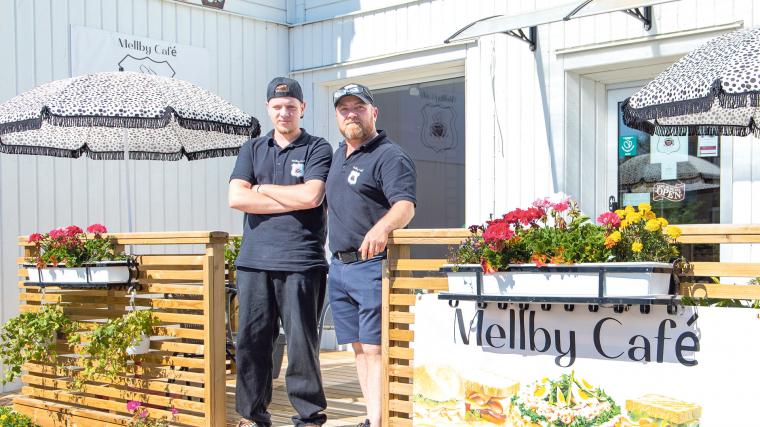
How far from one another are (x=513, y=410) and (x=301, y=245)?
1355 millimetres

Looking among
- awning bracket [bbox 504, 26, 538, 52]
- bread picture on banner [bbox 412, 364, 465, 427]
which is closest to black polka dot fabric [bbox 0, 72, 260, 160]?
awning bracket [bbox 504, 26, 538, 52]

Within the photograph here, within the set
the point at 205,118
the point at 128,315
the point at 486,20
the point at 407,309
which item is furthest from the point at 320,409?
the point at 486,20

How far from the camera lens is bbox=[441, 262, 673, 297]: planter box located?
3043mm

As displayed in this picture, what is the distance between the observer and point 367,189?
395cm

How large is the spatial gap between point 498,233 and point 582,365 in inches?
22.3

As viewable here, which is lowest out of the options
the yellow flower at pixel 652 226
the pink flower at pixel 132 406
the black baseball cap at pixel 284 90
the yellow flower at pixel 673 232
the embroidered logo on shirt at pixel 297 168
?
the pink flower at pixel 132 406

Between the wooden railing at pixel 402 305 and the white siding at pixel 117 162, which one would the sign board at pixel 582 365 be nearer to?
the wooden railing at pixel 402 305

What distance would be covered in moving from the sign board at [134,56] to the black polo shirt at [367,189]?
350 centimetres

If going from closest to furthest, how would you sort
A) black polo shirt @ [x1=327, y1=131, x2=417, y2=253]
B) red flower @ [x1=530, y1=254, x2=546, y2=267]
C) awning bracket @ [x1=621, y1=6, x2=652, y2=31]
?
red flower @ [x1=530, y1=254, x2=546, y2=267] → black polo shirt @ [x1=327, y1=131, x2=417, y2=253] → awning bracket @ [x1=621, y1=6, x2=652, y2=31]

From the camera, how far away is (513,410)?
11.4 feet

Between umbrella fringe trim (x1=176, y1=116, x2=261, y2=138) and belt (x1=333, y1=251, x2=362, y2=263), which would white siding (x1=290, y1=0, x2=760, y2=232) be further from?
belt (x1=333, y1=251, x2=362, y2=263)

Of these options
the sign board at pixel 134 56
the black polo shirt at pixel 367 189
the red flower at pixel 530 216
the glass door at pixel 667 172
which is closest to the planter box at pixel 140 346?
the black polo shirt at pixel 367 189

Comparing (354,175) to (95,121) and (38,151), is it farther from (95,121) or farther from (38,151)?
(38,151)

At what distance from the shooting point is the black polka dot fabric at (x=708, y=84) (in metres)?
3.71
